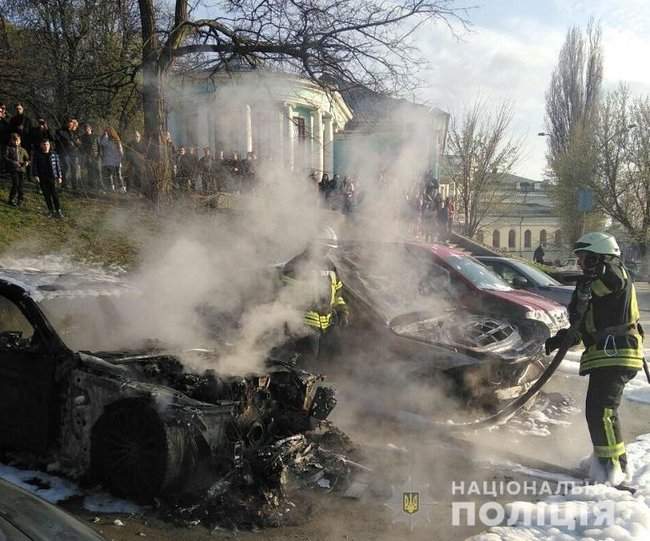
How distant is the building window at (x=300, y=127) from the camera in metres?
9.44

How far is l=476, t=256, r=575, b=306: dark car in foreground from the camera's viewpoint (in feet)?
35.8

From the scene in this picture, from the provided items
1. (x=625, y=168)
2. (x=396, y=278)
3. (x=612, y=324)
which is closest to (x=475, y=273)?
(x=396, y=278)

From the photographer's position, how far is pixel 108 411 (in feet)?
12.7

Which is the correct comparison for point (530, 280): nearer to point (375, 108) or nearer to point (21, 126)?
point (375, 108)

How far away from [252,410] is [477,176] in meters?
27.1

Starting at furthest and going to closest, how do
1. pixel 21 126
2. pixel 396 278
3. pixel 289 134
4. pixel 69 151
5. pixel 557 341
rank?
pixel 69 151 < pixel 21 126 < pixel 289 134 < pixel 396 278 < pixel 557 341

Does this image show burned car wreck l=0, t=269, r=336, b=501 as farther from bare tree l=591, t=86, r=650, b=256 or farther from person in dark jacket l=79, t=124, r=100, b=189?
bare tree l=591, t=86, r=650, b=256

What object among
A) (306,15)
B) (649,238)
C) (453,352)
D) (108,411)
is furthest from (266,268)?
(649,238)

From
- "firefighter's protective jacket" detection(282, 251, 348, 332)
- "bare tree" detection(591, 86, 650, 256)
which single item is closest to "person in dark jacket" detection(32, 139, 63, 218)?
"firefighter's protective jacket" detection(282, 251, 348, 332)

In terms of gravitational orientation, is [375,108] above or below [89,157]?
above

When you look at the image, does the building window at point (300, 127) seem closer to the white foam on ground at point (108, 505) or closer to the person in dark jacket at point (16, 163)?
the person in dark jacket at point (16, 163)

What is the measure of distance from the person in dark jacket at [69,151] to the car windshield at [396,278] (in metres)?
8.74

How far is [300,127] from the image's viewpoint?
9.78 meters

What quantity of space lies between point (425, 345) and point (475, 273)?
2.41m
